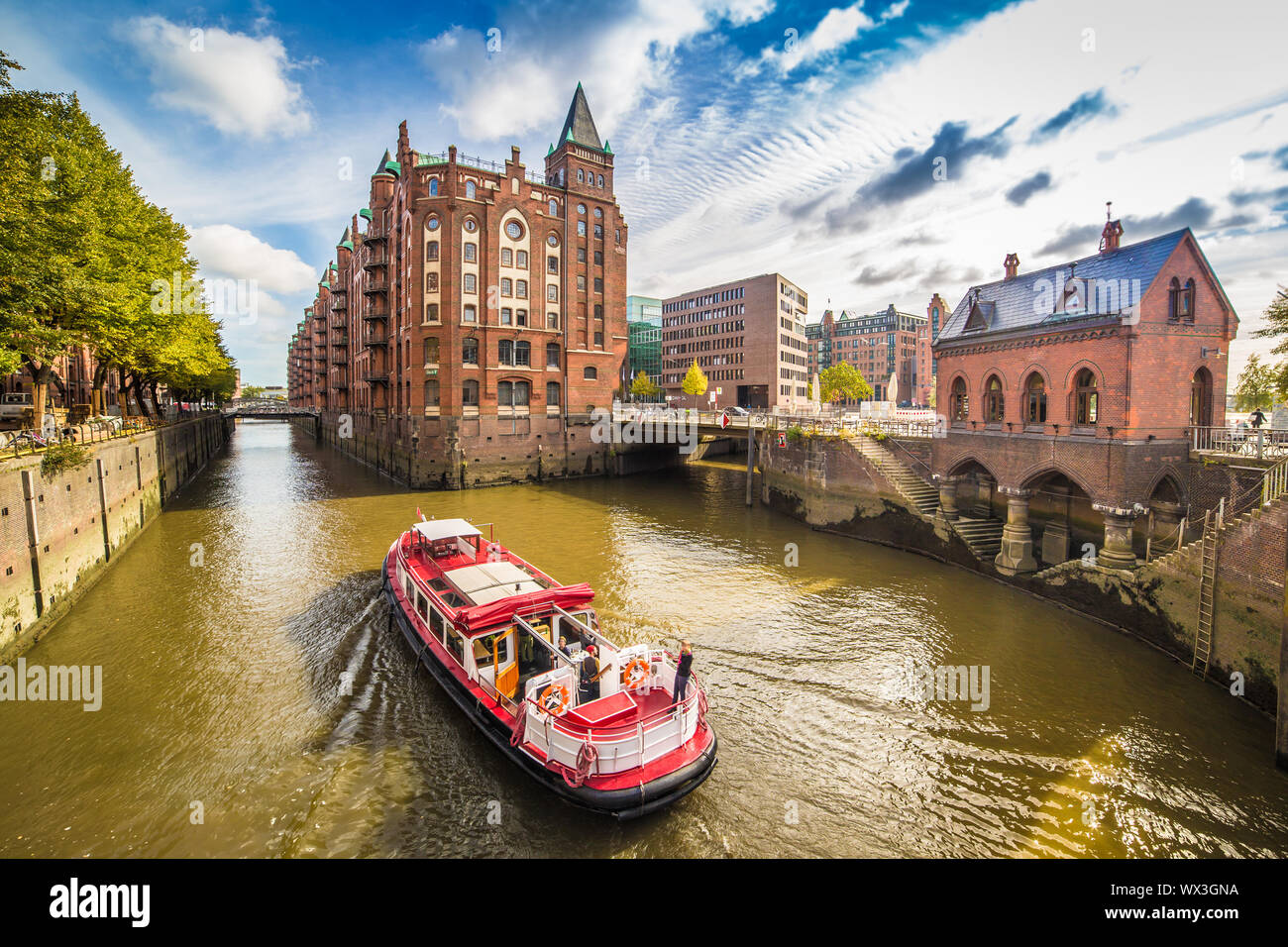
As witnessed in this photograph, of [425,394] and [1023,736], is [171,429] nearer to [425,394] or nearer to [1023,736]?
[425,394]

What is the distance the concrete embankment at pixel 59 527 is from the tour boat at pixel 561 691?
1116 centimetres

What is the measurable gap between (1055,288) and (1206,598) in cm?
1399

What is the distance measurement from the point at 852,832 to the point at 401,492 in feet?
140

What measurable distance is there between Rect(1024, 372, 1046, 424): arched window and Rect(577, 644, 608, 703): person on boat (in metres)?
21.8

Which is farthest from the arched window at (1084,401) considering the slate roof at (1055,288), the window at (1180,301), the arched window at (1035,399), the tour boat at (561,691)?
the tour boat at (561,691)

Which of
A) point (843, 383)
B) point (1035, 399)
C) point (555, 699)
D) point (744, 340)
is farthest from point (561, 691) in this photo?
point (744, 340)

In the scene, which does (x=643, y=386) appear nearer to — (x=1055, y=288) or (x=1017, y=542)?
(x=1055, y=288)

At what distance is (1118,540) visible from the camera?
802 inches

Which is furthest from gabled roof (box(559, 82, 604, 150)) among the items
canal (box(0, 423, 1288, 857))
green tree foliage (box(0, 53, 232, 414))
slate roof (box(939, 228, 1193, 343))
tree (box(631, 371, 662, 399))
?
tree (box(631, 371, 662, 399))

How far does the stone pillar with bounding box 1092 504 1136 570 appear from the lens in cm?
2016

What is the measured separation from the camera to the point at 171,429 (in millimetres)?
45812

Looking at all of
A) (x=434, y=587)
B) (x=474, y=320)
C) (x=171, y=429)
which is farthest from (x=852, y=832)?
(x=171, y=429)

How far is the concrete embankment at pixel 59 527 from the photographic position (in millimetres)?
16328

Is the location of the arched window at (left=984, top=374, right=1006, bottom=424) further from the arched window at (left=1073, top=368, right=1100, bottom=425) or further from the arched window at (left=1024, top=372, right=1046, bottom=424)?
the arched window at (left=1073, top=368, right=1100, bottom=425)
